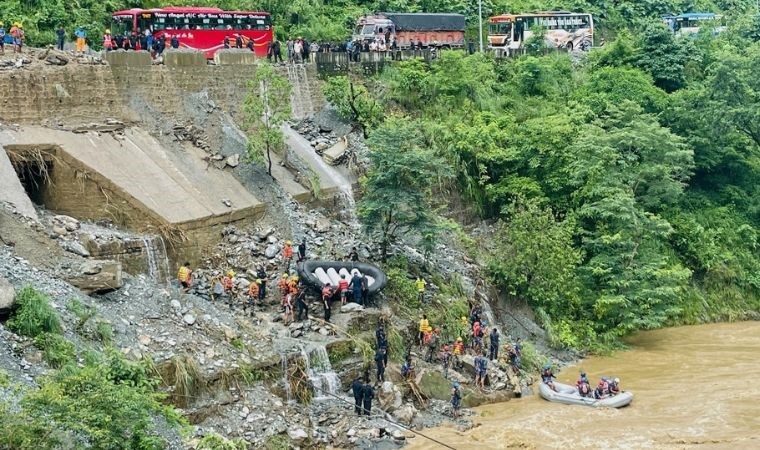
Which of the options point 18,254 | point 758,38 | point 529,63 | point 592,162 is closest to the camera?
point 18,254

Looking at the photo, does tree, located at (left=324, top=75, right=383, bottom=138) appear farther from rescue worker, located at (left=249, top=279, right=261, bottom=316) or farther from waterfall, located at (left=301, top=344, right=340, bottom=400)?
waterfall, located at (left=301, top=344, right=340, bottom=400)

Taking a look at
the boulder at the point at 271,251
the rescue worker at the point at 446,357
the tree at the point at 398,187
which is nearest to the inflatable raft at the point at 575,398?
the rescue worker at the point at 446,357

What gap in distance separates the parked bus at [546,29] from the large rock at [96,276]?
1053 inches

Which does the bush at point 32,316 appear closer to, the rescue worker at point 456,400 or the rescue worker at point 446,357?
the rescue worker at point 456,400

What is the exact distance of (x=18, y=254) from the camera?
22.7 metres

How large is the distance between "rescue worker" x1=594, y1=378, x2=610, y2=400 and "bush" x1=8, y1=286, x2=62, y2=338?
41.0 ft

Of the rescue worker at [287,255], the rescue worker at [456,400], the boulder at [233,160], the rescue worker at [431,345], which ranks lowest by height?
the rescue worker at [456,400]

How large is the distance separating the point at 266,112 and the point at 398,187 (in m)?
4.69

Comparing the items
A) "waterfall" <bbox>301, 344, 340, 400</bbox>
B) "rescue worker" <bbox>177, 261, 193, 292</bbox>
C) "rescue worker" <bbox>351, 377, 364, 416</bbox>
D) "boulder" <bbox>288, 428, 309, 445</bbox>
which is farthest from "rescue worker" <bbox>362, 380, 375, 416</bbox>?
"rescue worker" <bbox>177, 261, 193, 292</bbox>

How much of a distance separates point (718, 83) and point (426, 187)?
1432 cm

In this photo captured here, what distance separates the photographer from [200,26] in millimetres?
35625

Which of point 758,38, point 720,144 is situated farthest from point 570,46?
point 720,144

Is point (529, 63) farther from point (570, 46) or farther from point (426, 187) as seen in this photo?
point (426, 187)

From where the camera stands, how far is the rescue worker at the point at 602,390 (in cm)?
2495
